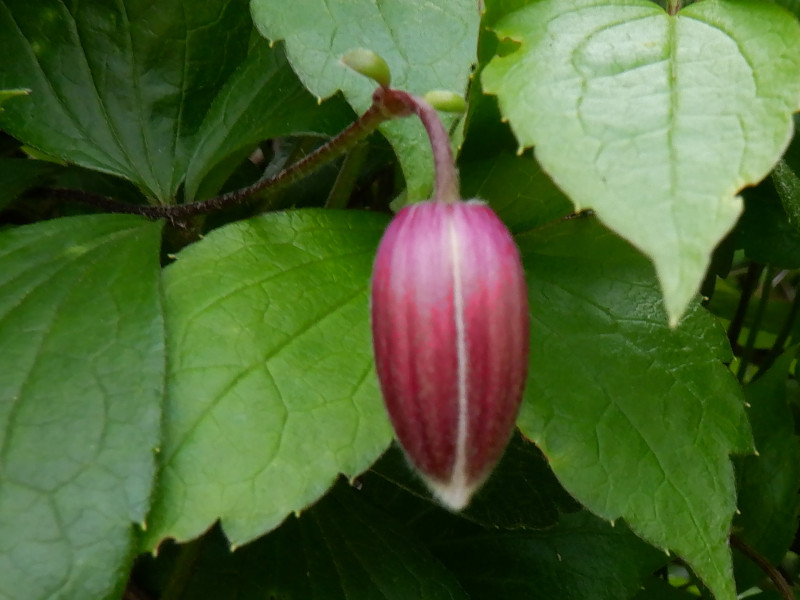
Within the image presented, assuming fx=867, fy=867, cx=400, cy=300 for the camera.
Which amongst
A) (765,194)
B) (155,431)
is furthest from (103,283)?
(765,194)

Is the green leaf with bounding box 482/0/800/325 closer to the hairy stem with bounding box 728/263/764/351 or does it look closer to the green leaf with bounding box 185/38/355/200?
the green leaf with bounding box 185/38/355/200

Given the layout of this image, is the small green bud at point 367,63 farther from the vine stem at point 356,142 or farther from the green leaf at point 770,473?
the green leaf at point 770,473

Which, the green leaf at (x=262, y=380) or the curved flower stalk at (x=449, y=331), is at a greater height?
the curved flower stalk at (x=449, y=331)

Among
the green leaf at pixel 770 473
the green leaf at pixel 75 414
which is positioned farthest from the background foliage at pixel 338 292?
the green leaf at pixel 770 473

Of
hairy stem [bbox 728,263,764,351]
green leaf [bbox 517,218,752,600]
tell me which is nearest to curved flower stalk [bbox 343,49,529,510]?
green leaf [bbox 517,218,752,600]

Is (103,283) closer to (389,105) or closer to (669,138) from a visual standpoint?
(389,105)
